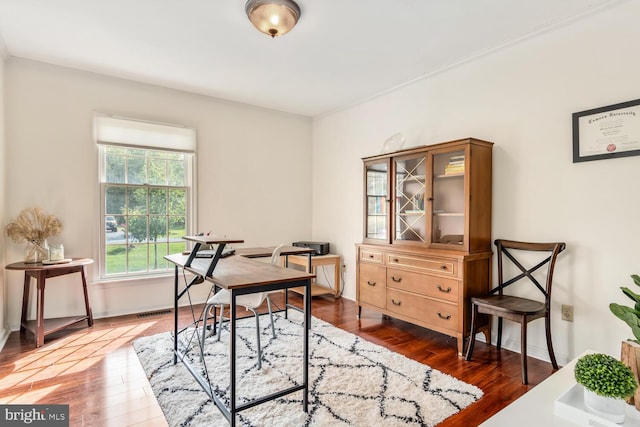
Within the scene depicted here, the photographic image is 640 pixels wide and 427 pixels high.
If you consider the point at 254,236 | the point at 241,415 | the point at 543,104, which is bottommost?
the point at 241,415

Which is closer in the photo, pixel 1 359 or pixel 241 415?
pixel 241 415

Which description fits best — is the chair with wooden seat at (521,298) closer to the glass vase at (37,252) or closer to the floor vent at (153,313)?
the floor vent at (153,313)

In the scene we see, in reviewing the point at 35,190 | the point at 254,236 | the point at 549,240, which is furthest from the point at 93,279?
the point at 549,240

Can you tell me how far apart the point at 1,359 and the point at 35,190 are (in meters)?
1.56

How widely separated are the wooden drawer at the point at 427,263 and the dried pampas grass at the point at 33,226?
3239 millimetres

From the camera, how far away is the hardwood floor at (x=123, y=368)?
78.6 inches

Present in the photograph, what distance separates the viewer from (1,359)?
8.63 feet

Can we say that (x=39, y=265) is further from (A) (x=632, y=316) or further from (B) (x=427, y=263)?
(A) (x=632, y=316)

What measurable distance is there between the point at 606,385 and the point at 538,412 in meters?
0.22

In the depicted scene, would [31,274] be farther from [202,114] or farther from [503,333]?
[503,333]

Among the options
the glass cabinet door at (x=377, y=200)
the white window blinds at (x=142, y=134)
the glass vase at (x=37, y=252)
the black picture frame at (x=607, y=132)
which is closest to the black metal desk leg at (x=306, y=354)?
the glass cabinet door at (x=377, y=200)

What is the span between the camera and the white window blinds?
3637mm

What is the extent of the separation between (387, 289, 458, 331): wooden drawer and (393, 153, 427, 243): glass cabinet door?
21.1 inches

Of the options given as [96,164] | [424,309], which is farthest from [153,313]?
[424,309]
